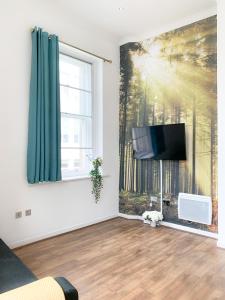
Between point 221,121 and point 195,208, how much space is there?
1.35 meters

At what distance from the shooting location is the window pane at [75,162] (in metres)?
3.85

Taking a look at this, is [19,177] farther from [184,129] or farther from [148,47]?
[148,47]

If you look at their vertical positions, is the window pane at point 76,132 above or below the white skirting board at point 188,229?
above

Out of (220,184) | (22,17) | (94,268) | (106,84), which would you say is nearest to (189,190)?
(220,184)

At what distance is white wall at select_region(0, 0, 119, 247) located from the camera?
2979 mm

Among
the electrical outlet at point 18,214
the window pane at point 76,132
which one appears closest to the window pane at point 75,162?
the window pane at point 76,132

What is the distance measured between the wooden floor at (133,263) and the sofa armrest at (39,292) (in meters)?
0.95

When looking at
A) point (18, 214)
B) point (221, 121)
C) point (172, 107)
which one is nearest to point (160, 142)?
point (172, 107)

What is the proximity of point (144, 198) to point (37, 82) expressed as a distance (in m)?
2.60

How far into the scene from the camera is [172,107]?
3.91 meters

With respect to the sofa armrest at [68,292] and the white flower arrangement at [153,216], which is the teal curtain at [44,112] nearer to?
the white flower arrangement at [153,216]

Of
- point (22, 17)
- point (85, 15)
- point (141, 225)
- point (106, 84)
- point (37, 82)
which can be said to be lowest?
point (141, 225)

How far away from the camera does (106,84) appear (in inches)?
170

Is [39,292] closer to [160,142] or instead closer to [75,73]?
[160,142]
